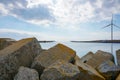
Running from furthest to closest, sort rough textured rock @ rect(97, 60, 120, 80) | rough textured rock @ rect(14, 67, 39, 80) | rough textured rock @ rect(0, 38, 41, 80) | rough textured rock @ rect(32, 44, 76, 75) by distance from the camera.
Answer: rough textured rock @ rect(97, 60, 120, 80)
rough textured rock @ rect(32, 44, 76, 75)
rough textured rock @ rect(0, 38, 41, 80)
rough textured rock @ rect(14, 67, 39, 80)

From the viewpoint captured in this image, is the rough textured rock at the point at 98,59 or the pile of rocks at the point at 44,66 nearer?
the pile of rocks at the point at 44,66

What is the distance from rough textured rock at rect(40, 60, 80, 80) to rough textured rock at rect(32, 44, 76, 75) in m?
0.71

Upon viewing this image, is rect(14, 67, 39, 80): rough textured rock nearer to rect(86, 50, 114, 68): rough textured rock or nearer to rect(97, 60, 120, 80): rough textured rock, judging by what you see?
rect(97, 60, 120, 80): rough textured rock

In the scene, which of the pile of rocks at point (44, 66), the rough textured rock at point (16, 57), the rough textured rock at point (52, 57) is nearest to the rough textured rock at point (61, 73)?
the pile of rocks at point (44, 66)

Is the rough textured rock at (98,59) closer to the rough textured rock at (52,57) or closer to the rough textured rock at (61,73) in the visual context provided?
the rough textured rock at (52,57)

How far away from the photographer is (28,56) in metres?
6.82

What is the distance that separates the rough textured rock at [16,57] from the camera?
6137 mm

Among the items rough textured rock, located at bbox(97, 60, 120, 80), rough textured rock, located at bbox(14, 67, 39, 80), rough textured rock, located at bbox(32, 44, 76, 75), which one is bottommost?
rough textured rock, located at bbox(97, 60, 120, 80)

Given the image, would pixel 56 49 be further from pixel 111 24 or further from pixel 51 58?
pixel 111 24

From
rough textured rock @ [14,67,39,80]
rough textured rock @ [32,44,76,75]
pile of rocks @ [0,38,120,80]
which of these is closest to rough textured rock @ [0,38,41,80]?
pile of rocks @ [0,38,120,80]

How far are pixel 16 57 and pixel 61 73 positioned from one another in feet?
4.65

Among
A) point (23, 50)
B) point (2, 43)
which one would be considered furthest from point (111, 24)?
point (23, 50)

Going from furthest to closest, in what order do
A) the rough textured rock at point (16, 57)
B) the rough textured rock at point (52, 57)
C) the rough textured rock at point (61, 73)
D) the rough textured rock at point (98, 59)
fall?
the rough textured rock at point (98, 59)
the rough textured rock at point (52, 57)
the rough textured rock at point (16, 57)
the rough textured rock at point (61, 73)

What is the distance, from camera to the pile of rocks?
18.6ft
